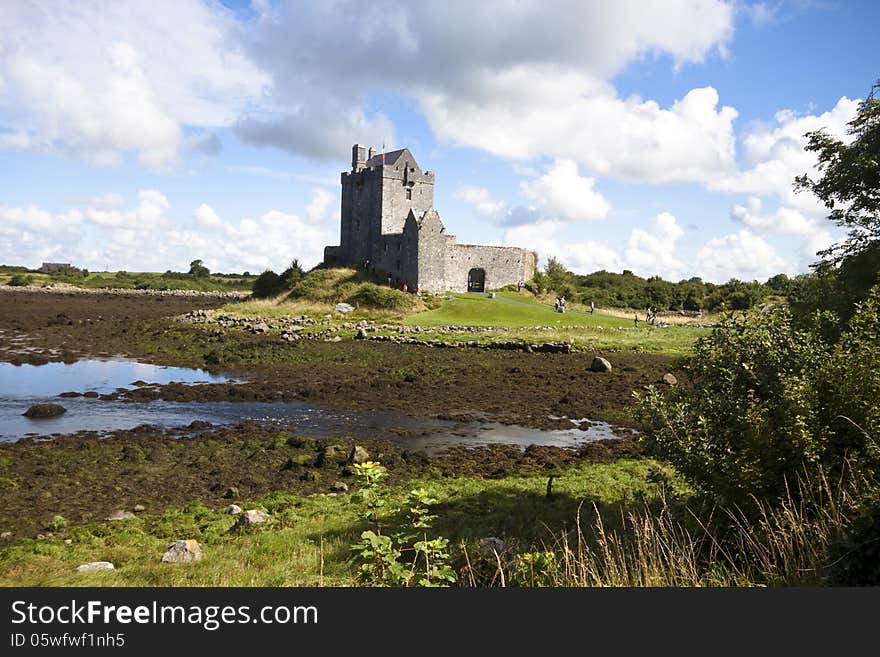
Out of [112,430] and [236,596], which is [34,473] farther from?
[236,596]

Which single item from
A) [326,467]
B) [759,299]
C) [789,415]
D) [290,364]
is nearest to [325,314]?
[290,364]

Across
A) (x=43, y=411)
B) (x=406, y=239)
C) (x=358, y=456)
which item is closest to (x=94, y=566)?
(x=358, y=456)

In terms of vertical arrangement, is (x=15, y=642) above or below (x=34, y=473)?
above

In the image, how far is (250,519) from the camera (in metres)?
12.2

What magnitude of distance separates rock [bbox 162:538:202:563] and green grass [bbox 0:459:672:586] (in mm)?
194

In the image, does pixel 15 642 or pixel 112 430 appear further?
pixel 112 430

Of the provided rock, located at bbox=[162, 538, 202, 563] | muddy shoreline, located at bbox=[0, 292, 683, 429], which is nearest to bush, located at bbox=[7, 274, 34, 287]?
muddy shoreline, located at bbox=[0, 292, 683, 429]

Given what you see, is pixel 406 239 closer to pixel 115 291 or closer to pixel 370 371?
pixel 370 371

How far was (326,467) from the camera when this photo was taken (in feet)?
54.5

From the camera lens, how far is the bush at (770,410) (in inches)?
313

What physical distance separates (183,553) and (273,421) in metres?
12.0

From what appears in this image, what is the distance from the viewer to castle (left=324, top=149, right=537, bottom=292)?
5891 cm

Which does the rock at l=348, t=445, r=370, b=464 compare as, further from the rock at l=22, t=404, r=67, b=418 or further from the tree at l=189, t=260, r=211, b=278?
the tree at l=189, t=260, r=211, b=278

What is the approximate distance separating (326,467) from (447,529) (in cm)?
590
